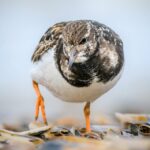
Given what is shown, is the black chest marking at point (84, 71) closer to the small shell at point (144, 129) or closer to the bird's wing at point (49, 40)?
the bird's wing at point (49, 40)

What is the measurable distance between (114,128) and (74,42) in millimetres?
793

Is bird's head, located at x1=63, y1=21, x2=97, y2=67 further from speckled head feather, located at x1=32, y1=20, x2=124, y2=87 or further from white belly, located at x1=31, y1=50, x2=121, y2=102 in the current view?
white belly, located at x1=31, y1=50, x2=121, y2=102

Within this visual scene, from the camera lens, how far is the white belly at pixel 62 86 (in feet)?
12.9

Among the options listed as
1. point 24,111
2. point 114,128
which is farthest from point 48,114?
point 114,128

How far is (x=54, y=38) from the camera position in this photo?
4.06 meters

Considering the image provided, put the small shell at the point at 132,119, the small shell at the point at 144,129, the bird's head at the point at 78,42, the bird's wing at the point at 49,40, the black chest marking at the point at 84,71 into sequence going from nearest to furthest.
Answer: the bird's head at the point at 78,42
the black chest marking at the point at 84,71
the bird's wing at the point at 49,40
the small shell at the point at 144,129
the small shell at the point at 132,119

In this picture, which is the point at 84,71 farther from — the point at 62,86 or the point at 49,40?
the point at 49,40

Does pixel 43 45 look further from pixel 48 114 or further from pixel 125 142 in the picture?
pixel 48 114

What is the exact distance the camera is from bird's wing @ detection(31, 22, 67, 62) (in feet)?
13.3

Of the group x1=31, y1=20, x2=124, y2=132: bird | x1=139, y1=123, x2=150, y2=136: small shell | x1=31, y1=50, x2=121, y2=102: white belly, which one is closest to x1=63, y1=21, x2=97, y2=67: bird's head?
x1=31, y1=20, x2=124, y2=132: bird

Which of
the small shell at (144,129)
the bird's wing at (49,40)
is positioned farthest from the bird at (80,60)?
the small shell at (144,129)

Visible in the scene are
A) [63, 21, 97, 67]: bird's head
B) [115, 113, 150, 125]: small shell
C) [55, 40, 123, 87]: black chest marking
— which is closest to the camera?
[63, 21, 97, 67]: bird's head

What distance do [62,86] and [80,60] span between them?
228 millimetres

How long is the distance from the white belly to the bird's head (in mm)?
176
